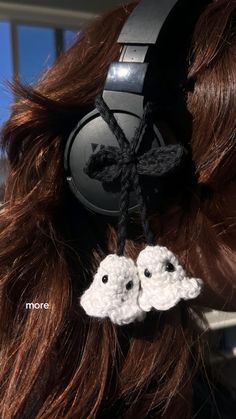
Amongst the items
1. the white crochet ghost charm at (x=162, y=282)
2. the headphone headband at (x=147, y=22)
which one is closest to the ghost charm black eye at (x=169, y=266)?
the white crochet ghost charm at (x=162, y=282)

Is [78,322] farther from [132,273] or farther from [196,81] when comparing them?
[196,81]

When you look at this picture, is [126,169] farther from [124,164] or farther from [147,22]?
[147,22]

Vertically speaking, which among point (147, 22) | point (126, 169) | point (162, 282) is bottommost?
point (162, 282)

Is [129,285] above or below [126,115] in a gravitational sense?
below

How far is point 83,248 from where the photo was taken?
0.55 meters

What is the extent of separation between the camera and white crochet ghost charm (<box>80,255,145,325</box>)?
0.46m

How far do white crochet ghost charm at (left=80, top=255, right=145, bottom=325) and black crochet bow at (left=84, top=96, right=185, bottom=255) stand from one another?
0.02 m

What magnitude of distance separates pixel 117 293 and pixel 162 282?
4cm

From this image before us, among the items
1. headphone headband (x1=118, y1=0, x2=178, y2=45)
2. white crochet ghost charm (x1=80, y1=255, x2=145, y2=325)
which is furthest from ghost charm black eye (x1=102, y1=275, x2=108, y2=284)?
headphone headband (x1=118, y1=0, x2=178, y2=45)

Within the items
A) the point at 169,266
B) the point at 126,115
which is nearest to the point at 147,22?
the point at 126,115

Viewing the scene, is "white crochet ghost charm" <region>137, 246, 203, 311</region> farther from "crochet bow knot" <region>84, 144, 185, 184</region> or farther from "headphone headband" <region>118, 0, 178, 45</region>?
"headphone headband" <region>118, 0, 178, 45</region>

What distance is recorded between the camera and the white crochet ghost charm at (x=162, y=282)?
45 centimetres

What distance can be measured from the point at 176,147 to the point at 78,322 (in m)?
0.20

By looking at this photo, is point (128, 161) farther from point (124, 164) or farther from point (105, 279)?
point (105, 279)
